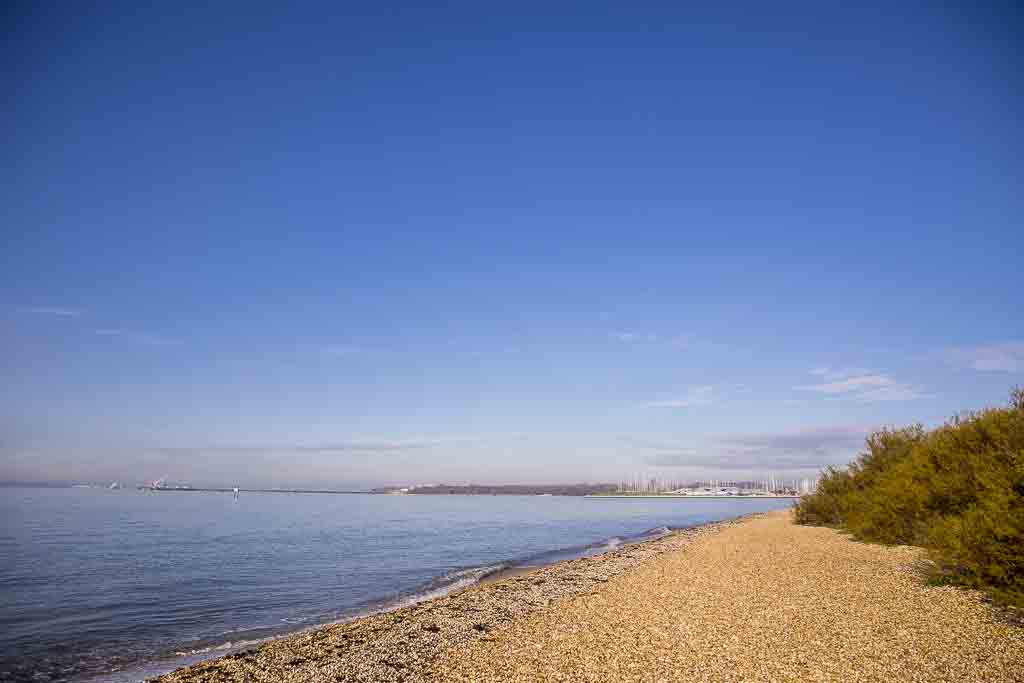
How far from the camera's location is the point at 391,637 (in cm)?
1403

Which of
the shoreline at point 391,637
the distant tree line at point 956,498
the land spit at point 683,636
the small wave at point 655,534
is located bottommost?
the small wave at point 655,534

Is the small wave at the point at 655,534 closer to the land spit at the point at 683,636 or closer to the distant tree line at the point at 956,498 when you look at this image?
the distant tree line at the point at 956,498

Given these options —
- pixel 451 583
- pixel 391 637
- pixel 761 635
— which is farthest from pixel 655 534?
pixel 761 635

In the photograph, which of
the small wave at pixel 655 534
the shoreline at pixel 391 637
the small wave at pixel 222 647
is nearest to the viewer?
the shoreline at pixel 391 637

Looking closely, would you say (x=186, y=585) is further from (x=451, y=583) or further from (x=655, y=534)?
(x=655, y=534)

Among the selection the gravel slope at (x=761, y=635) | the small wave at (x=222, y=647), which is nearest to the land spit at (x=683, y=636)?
the gravel slope at (x=761, y=635)

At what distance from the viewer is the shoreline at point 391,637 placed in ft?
38.0

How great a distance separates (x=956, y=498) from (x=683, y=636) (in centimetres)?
1344

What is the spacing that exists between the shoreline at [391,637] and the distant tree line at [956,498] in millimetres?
10360

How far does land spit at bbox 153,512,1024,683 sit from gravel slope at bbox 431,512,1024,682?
37 millimetres

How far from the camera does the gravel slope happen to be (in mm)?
9469

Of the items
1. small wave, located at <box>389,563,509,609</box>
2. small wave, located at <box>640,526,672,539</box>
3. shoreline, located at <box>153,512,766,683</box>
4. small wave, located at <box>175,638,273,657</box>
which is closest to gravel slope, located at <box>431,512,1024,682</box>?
shoreline, located at <box>153,512,766,683</box>

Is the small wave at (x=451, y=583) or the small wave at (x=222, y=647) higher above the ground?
the small wave at (x=222, y=647)

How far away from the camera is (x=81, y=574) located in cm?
2678
